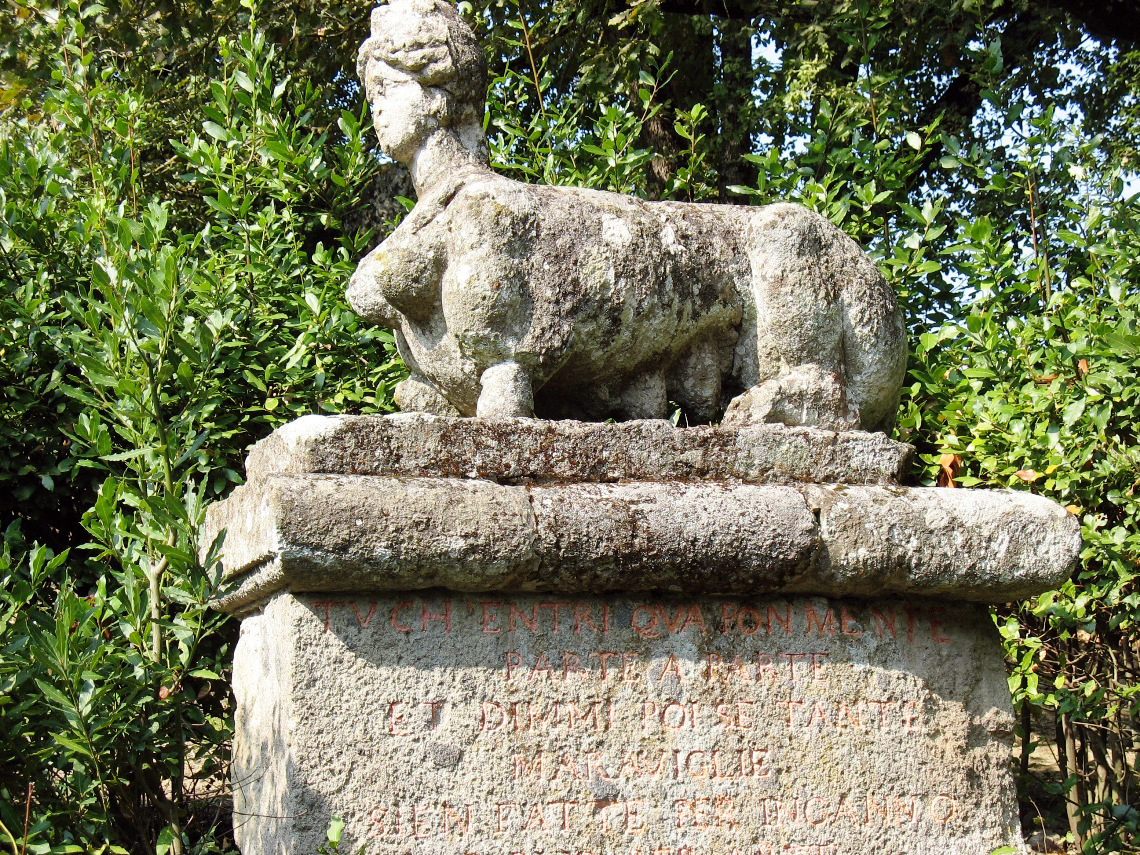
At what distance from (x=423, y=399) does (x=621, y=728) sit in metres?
1.23

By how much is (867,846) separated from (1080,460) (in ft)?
6.31

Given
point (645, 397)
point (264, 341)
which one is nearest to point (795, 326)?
point (645, 397)

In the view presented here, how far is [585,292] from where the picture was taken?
3.55 meters

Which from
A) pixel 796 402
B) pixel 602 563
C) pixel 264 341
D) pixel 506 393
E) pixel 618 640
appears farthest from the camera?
A: pixel 264 341

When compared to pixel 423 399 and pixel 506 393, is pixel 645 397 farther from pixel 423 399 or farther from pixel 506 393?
pixel 423 399

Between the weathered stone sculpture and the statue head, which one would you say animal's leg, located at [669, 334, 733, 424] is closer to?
the weathered stone sculpture

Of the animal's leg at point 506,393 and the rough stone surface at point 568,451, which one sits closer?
the rough stone surface at point 568,451

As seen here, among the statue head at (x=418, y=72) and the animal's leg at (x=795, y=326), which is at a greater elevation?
the statue head at (x=418, y=72)

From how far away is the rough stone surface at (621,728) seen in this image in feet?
9.98

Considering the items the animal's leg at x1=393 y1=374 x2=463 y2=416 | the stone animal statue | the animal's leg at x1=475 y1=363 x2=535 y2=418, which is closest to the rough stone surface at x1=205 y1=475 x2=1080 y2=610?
the animal's leg at x1=475 y1=363 x2=535 y2=418

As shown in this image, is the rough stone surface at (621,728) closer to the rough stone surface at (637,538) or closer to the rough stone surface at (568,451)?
the rough stone surface at (637,538)

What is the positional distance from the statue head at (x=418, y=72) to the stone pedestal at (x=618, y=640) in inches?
43.1

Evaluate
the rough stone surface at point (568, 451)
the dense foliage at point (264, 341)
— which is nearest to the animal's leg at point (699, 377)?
the rough stone surface at point (568, 451)

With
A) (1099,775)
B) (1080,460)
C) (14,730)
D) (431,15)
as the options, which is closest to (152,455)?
(14,730)
